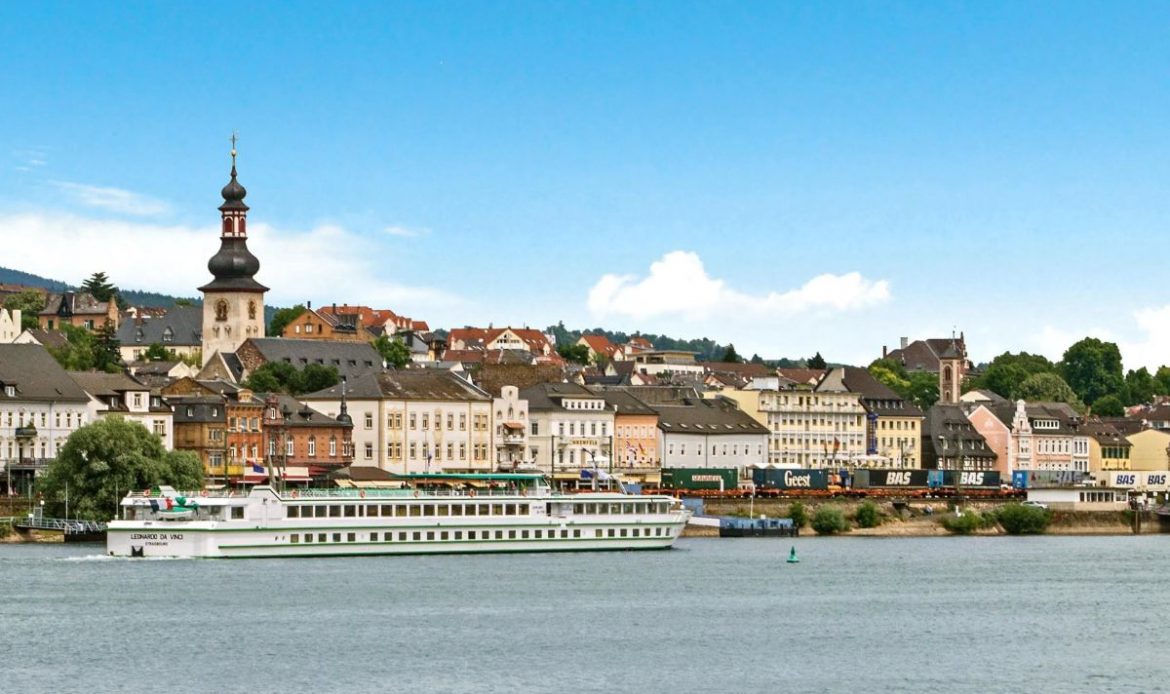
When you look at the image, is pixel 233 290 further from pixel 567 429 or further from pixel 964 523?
pixel 964 523

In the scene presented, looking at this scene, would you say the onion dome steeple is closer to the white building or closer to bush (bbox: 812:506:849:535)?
the white building

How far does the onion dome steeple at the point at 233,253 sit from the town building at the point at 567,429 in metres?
36.4

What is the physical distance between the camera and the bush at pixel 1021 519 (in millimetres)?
146125

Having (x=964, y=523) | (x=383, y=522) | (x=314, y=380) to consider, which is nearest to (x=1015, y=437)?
(x=964, y=523)

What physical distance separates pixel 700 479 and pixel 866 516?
46.0ft

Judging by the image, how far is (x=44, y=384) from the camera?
13925 cm

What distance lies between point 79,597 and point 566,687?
85.7ft

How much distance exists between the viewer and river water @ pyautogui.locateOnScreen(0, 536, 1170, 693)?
66312mm

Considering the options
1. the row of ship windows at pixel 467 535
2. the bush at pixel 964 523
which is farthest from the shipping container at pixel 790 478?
the row of ship windows at pixel 467 535

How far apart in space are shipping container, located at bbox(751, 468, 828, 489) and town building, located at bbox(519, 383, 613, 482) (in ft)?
32.9

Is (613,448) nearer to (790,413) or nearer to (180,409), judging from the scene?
(790,413)

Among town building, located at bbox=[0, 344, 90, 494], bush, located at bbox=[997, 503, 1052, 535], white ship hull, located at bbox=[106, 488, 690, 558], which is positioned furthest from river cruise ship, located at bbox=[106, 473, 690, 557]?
bush, located at bbox=[997, 503, 1052, 535]

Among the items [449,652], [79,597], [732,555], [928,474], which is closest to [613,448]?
[928,474]

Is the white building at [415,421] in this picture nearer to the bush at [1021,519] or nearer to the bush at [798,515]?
the bush at [798,515]
